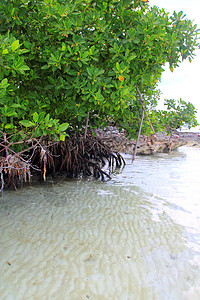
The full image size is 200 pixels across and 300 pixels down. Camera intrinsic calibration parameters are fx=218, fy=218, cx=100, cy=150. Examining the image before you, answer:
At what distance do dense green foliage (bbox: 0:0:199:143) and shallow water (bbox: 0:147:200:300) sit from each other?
1045 mm

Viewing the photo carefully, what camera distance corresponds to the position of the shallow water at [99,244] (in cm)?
161

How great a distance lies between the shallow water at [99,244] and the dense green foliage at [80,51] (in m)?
1.04

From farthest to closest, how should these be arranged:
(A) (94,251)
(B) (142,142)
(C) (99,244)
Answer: (B) (142,142) → (C) (99,244) → (A) (94,251)

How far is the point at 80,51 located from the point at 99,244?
7.01 ft

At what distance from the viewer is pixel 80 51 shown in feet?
8.41

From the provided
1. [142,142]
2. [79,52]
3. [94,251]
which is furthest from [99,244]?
[142,142]

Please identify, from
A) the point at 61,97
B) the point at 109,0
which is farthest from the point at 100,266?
the point at 109,0

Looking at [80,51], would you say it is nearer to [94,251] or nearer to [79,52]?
[79,52]

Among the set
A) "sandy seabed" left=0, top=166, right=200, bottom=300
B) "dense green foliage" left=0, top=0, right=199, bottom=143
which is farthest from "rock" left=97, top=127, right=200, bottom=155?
"sandy seabed" left=0, top=166, right=200, bottom=300

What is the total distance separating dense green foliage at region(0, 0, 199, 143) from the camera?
2545 mm

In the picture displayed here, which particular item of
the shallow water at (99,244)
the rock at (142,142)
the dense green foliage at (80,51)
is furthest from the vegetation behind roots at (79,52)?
the rock at (142,142)

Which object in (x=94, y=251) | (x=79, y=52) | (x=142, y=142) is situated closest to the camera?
(x=94, y=251)

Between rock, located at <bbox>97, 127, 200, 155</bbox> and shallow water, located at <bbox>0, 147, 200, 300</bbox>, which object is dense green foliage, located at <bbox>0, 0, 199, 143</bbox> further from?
rock, located at <bbox>97, 127, 200, 155</bbox>

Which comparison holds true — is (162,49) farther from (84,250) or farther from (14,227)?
(14,227)
